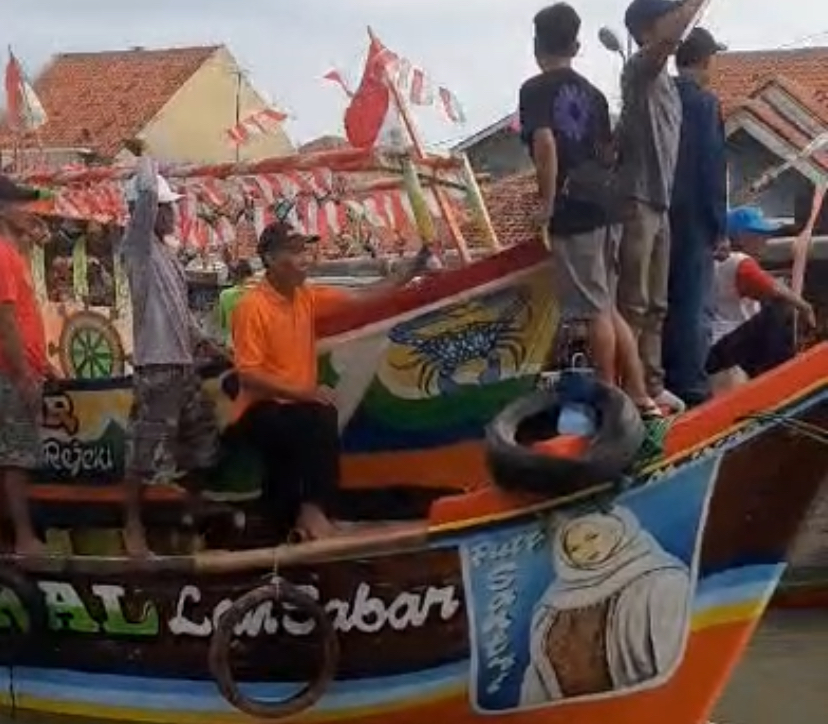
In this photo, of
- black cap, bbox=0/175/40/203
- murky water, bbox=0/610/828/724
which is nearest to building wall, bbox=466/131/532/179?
murky water, bbox=0/610/828/724

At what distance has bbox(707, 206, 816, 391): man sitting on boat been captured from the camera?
736 cm

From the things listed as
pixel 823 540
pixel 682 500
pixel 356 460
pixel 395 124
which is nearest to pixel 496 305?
pixel 356 460

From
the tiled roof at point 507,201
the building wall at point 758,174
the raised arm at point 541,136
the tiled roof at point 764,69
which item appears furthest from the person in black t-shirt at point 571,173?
the tiled roof at point 764,69

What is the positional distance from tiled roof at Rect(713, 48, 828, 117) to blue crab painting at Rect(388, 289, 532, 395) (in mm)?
17332

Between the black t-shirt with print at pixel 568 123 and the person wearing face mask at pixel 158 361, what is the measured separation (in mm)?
1479

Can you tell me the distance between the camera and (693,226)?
6770 mm

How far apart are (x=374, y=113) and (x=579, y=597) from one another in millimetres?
5196

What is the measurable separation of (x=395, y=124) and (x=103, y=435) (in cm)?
338

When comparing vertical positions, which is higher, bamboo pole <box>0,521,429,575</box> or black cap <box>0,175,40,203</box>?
black cap <box>0,175,40,203</box>

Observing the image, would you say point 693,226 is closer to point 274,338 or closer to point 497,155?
point 274,338

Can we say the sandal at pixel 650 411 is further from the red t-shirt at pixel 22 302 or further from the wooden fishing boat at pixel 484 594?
the red t-shirt at pixel 22 302

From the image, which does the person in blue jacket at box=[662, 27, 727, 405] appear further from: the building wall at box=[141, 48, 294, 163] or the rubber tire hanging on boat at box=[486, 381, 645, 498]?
the building wall at box=[141, 48, 294, 163]

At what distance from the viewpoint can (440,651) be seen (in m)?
6.20

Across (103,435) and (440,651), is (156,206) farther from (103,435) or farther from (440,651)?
(440,651)
